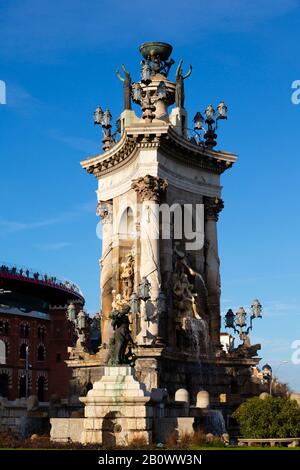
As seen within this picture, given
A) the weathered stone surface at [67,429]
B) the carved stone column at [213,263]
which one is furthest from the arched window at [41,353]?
the weathered stone surface at [67,429]

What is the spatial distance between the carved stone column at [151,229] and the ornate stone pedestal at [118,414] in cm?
1551

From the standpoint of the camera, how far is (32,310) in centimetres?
12006

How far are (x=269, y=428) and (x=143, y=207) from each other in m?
17.8

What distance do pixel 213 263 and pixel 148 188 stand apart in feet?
27.9

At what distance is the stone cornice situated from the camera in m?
52.9

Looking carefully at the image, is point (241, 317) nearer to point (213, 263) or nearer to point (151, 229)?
point (213, 263)

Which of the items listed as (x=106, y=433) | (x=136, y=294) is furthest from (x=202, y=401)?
(x=106, y=433)

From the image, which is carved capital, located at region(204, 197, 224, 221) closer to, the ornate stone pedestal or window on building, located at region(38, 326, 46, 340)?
the ornate stone pedestal

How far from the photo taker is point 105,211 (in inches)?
2318

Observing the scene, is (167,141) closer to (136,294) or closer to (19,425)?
(136,294)

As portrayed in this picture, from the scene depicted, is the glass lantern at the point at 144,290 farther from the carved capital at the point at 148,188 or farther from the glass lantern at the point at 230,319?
the glass lantern at the point at 230,319

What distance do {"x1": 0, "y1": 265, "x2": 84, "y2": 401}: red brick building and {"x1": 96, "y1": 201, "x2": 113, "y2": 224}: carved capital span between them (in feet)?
179

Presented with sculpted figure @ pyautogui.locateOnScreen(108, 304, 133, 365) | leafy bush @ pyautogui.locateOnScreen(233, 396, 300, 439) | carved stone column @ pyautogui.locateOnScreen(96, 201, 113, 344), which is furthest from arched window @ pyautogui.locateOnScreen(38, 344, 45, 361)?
sculpted figure @ pyautogui.locateOnScreen(108, 304, 133, 365)
